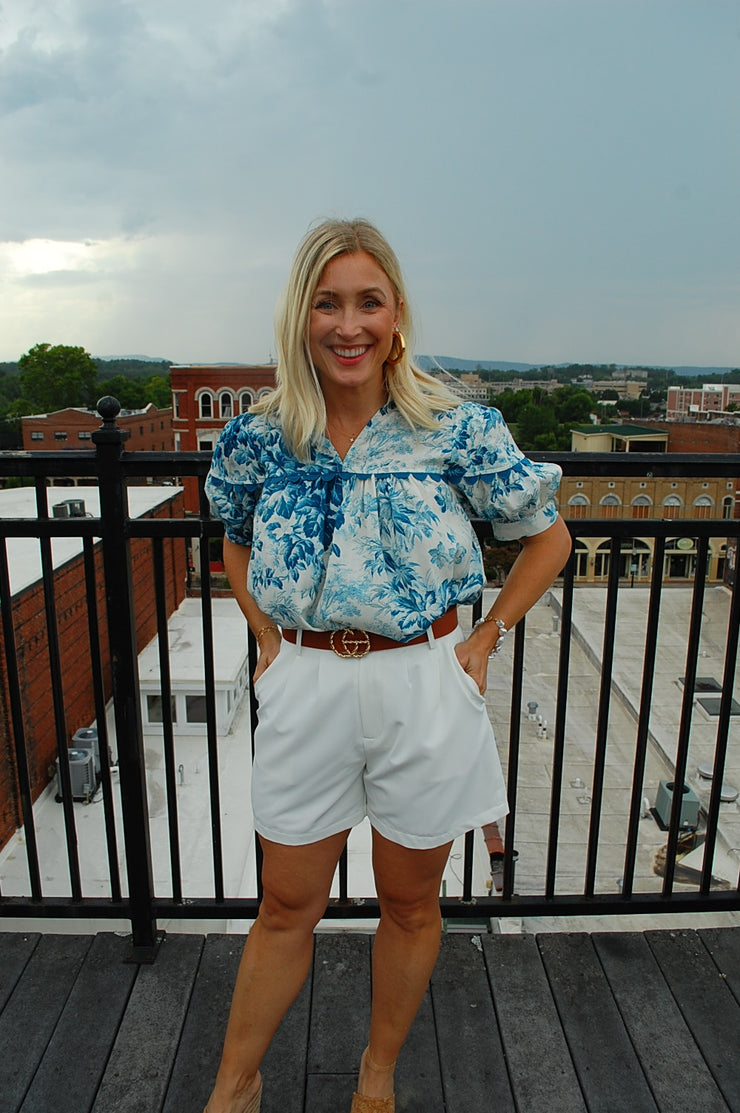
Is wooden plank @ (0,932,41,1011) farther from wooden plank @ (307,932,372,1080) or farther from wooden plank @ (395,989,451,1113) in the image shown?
wooden plank @ (395,989,451,1113)

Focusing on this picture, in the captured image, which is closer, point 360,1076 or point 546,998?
point 360,1076

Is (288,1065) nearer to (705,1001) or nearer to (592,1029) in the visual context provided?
(592,1029)

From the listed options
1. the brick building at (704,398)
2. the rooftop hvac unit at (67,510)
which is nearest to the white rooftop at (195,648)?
the rooftop hvac unit at (67,510)

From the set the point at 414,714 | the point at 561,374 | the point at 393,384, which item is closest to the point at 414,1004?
the point at 414,714

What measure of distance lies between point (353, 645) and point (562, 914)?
1.27 m

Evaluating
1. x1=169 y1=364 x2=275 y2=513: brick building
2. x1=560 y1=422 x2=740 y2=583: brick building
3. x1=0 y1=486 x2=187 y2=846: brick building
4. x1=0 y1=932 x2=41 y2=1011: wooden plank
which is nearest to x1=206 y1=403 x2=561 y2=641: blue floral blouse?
x1=0 y1=932 x2=41 y2=1011: wooden plank

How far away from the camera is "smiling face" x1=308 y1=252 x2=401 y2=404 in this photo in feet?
4.43

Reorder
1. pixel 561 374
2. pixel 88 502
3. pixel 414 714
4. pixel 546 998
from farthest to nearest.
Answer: pixel 561 374
pixel 88 502
pixel 546 998
pixel 414 714

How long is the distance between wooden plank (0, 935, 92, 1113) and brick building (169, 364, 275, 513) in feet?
124

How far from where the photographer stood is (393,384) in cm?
143

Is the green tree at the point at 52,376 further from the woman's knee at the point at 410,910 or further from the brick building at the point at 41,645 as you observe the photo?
the woman's knee at the point at 410,910

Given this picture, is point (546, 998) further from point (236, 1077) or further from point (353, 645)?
point (353, 645)

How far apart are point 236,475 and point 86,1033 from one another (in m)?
1.31

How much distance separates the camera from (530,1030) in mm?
1804
